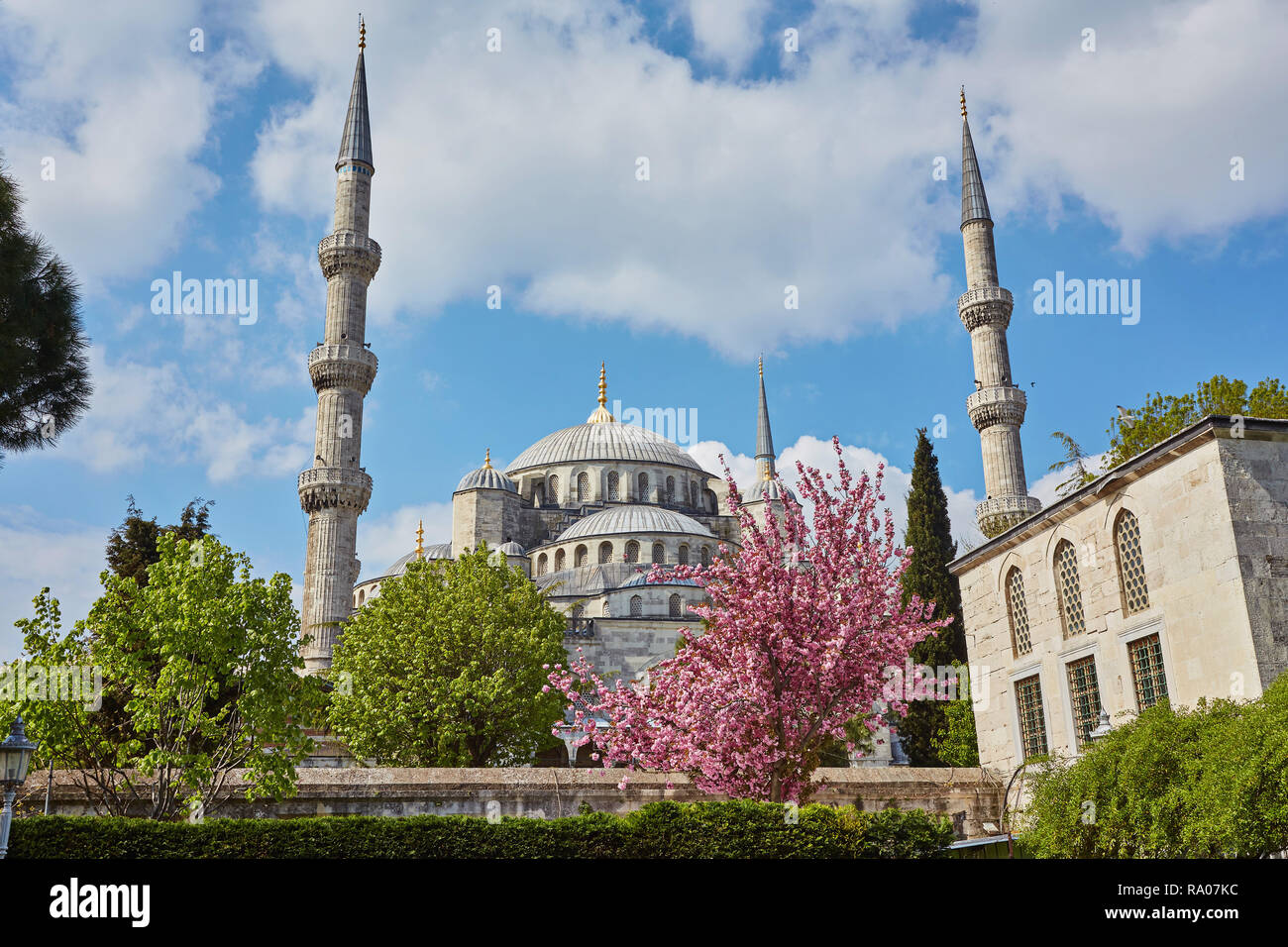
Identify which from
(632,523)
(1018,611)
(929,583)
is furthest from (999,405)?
(1018,611)

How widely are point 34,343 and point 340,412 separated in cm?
2718

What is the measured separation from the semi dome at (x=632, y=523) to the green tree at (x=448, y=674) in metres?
18.7

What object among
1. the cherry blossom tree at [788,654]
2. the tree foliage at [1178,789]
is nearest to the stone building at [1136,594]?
the tree foliage at [1178,789]

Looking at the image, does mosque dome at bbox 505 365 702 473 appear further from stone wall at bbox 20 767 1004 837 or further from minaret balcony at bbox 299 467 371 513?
stone wall at bbox 20 767 1004 837

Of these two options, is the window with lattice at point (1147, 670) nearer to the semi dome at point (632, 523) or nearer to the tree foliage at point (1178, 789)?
the tree foliage at point (1178, 789)

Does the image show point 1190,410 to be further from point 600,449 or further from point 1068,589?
point 600,449

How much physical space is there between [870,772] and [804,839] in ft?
17.1

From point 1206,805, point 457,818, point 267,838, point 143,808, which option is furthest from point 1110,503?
point 143,808

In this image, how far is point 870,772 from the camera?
56.6ft

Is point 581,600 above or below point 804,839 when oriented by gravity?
above

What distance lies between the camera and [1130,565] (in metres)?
14.4

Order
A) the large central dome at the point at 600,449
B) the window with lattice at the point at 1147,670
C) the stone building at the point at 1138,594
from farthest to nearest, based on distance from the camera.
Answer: the large central dome at the point at 600,449
the window with lattice at the point at 1147,670
the stone building at the point at 1138,594

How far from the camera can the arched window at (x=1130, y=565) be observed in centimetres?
1417
